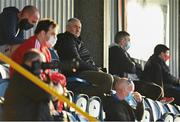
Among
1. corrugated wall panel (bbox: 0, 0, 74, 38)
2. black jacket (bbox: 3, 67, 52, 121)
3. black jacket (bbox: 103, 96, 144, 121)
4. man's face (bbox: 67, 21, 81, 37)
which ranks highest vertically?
corrugated wall panel (bbox: 0, 0, 74, 38)

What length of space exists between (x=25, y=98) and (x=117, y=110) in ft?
8.88

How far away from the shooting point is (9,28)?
35.8 ft

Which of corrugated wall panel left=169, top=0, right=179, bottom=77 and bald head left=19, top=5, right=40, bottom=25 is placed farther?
corrugated wall panel left=169, top=0, right=179, bottom=77

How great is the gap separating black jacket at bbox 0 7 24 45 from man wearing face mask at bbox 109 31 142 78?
2.91m

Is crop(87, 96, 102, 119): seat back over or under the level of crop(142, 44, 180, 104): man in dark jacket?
under

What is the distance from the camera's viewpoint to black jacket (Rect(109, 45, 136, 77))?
45.0 ft

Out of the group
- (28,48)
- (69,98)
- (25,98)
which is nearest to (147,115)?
(69,98)

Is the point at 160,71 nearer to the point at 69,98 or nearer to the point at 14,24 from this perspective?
the point at 14,24

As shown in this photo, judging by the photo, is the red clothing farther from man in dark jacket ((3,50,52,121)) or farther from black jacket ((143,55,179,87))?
black jacket ((143,55,179,87))

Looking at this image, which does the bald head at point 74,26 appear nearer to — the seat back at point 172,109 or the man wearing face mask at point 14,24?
the man wearing face mask at point 14,24

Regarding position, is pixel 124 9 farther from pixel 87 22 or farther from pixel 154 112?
pixel 154 112

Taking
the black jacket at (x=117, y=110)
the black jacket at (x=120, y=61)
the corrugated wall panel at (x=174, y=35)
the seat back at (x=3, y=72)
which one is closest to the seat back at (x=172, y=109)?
the black jacket at (x=120, y=61)

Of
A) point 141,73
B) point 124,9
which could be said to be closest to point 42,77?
point 141,73

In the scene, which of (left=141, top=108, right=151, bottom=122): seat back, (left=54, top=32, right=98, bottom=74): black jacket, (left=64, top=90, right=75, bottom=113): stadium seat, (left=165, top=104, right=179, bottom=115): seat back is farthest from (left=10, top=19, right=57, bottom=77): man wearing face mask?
(left=165, top=104, right=179, bottom=115): seat back
